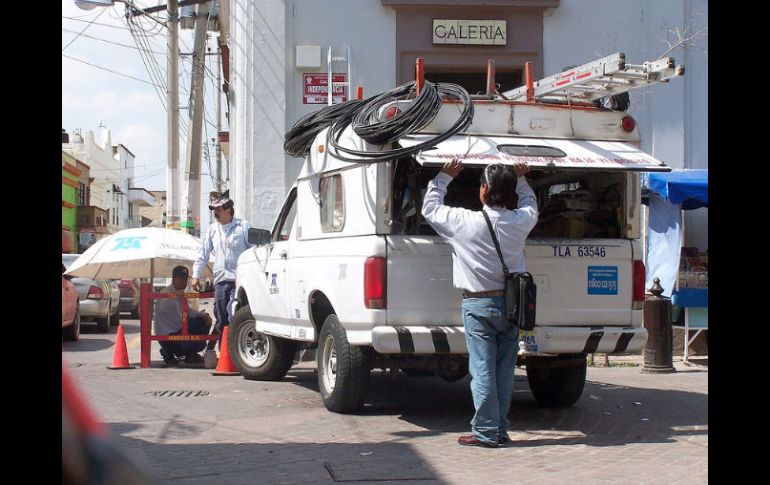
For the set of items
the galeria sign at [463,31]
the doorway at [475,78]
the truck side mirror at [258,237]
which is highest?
the galeria sign at [463,31]

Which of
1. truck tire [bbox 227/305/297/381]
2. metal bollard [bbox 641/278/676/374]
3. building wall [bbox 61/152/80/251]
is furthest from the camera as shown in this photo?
building wall [bbox 61/152/80/251]

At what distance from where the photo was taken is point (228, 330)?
10609 mm

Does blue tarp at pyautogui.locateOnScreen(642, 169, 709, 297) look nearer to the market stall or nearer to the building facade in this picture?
the market stall

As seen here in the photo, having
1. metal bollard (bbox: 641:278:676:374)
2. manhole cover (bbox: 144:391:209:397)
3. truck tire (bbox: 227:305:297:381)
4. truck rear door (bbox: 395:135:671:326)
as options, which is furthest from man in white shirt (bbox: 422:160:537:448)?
metal bollard (bbox: 641:278:676:374)

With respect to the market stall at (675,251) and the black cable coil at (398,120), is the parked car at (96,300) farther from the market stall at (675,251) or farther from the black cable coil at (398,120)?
the black cable coil at (398,120)

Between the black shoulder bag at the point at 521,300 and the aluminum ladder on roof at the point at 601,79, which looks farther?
the aluminum ladder on roof at the point at 601,79

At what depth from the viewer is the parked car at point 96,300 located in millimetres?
17734

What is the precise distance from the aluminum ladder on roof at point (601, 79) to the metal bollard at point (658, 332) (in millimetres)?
3551

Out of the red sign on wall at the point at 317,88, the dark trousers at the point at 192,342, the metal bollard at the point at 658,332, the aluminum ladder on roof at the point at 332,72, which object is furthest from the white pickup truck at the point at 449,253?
the red sign on wall at the point at 317,88

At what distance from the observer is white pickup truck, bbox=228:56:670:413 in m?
7.25

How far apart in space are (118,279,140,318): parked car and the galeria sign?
11789 mm
